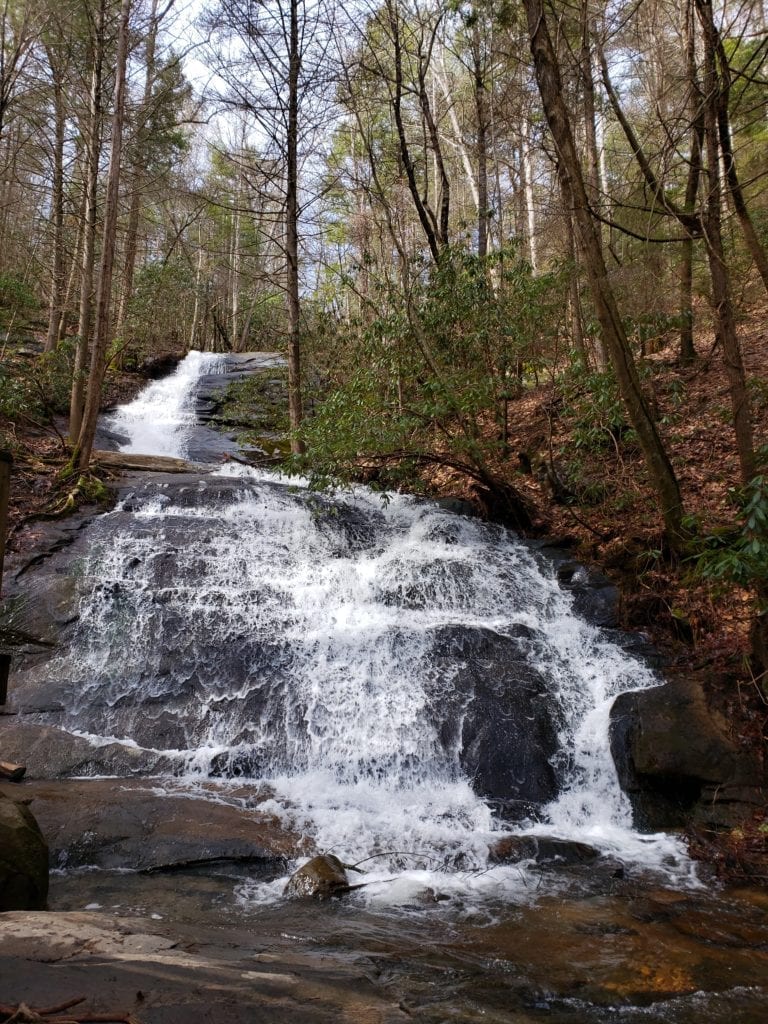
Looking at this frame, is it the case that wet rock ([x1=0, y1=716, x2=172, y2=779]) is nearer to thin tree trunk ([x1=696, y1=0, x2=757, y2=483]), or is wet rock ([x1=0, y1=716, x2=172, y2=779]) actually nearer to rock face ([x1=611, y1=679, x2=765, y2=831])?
rock face ([x1=611, y1=679, x2=765, y2=831])

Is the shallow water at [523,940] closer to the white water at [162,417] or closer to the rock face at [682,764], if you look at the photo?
the rock face at [682,764]

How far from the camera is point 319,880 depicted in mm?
4156

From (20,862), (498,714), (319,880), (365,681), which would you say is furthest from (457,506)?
(20,862)

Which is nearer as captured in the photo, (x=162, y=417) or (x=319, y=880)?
(x=319, y=880)

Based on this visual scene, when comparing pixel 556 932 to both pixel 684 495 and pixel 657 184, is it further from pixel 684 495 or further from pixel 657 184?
pixel 684 495

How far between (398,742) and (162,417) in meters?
13.2

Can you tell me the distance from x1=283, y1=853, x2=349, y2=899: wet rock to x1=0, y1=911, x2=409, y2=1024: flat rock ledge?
1202 millimetres

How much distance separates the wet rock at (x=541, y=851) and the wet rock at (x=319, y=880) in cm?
118

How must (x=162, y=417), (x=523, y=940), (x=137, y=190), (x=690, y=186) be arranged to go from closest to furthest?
1. (x=523, y=940)
2. (x=690, y=186)
3. (x=137, y=190)
4. (x=162, y=417)

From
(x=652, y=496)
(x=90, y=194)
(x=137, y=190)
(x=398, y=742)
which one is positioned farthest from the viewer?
(x=137, y=190)

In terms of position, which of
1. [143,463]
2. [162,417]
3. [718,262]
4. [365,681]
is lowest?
[365,681]

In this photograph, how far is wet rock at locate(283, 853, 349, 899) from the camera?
4105 millimetres

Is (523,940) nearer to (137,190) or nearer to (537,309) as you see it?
(537,309)

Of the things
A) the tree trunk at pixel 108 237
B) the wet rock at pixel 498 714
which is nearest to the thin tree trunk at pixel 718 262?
the wet rock at pixel 498 714
